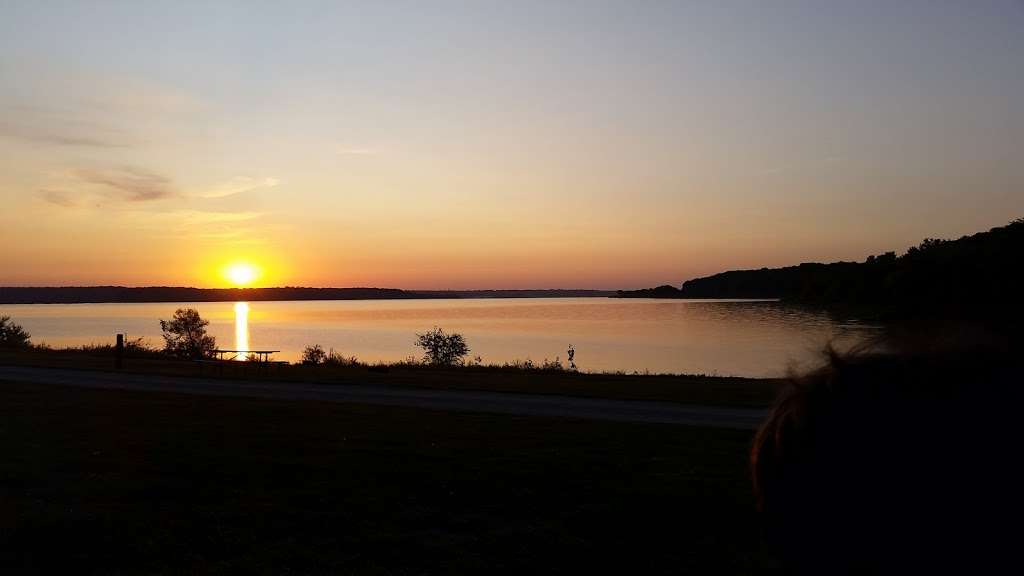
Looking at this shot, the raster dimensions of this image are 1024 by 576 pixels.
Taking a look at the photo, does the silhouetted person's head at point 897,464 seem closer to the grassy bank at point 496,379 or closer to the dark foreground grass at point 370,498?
the dark foreground grass at point 370,498

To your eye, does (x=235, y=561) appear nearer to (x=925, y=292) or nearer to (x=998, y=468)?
(x=925, y=292)

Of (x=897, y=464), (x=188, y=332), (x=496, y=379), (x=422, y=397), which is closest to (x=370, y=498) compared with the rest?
(x=897, y=464)

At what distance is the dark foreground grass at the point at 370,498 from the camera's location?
7227 mm

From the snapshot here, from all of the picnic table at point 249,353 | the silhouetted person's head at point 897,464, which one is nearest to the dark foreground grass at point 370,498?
the silhouetted person's head at point 897,464

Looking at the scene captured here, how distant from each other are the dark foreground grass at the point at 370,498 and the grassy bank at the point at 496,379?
556cm

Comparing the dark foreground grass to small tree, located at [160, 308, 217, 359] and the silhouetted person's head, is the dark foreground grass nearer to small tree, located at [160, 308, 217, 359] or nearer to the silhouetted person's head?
the silhouetted person's head

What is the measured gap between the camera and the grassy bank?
19.7 m

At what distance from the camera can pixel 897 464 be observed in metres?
0.90

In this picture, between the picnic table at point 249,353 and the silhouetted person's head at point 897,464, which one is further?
the picnic table at point 249,353

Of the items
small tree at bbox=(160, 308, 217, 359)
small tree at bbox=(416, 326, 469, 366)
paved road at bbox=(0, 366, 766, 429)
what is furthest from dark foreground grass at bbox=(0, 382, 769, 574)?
small tree at bbox=(160, 308, 217, 359)

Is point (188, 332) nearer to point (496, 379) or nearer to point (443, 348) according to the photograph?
point (443, 348)

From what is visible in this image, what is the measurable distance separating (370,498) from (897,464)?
8.71 meters

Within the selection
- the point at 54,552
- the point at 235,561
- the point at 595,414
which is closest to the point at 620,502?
the point at 235,561

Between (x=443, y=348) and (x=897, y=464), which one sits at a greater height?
(x=897, y=464)
